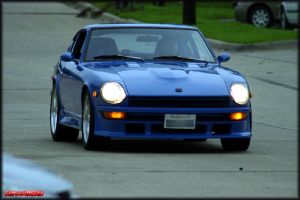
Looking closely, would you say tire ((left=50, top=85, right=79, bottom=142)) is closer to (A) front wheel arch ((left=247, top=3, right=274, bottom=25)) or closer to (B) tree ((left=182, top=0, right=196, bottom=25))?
(B) tree ((left=182, top=0, right=196, bottom=25))

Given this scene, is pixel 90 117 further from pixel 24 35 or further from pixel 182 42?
pixel 24 35

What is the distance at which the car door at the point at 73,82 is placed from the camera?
12.0 meters

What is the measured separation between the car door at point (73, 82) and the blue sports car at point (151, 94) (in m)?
0.01

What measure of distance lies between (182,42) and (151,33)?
0.37 meters

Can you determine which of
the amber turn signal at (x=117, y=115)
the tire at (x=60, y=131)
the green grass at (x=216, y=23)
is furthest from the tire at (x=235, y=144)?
the green grass at (x=216, y=23)

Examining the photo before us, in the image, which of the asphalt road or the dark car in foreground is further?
the dark car in foreground

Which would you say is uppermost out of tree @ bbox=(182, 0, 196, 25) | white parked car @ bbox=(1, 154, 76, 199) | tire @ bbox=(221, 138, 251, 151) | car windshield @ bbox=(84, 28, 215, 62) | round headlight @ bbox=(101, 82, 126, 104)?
white parked car @ bbox=(1, 154, 76, 199)

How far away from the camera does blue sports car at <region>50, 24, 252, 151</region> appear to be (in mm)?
11078

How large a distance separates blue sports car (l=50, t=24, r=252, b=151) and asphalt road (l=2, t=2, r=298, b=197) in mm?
225

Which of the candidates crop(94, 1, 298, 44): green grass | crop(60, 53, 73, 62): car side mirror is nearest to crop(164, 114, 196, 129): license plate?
crop(60, 53, 73, 62): car side mirror

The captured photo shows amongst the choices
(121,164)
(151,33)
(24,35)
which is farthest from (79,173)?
(24,35)

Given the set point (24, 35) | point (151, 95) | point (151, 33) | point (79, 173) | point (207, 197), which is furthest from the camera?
point (24, 35)

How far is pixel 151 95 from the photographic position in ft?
36.2

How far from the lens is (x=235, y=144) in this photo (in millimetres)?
11641
